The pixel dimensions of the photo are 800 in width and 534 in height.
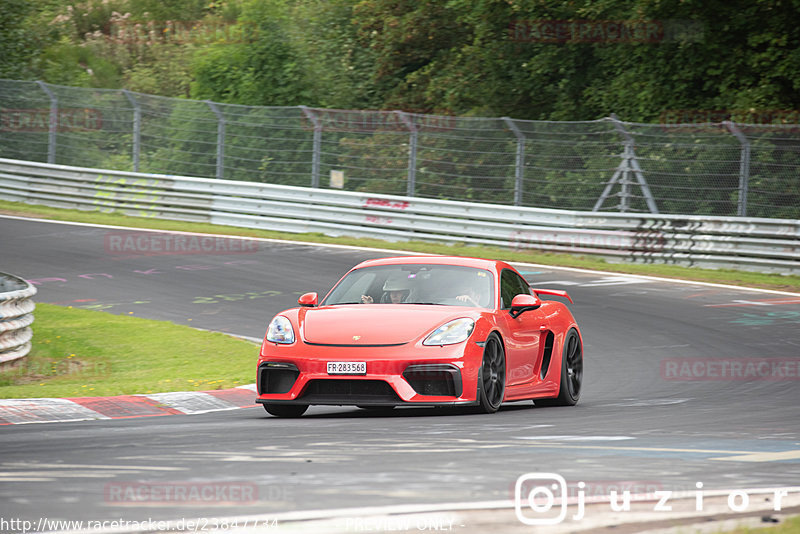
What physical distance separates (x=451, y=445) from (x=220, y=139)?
71.5 ft

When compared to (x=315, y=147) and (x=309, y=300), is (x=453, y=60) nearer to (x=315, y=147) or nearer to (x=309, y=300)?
(x=315, y=147)

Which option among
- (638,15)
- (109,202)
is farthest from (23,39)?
(638,15)

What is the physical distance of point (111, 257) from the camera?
72.2 feet

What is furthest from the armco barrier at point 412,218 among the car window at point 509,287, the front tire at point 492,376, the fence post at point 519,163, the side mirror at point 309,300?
the side mirror at point 309,300

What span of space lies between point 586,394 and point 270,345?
143 inches

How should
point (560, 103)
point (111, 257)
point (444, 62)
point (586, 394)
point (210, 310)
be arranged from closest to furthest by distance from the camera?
point (586, 394) → point (210, 310) → point (111, 257) → point (560, 103) → point (444, 62)

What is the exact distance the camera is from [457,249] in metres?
24.4

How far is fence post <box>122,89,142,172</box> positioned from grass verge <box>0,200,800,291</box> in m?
1.37

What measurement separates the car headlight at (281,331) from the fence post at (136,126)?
20035mm

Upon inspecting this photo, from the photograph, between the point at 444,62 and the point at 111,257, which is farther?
the point at 444,62

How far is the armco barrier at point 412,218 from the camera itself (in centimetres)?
2220

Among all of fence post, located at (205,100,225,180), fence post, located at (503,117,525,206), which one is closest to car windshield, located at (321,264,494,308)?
fence post, located at (503,117,525,206)

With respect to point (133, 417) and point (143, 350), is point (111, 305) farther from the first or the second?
point (133, 417)

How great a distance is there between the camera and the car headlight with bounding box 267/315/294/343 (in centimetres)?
905
